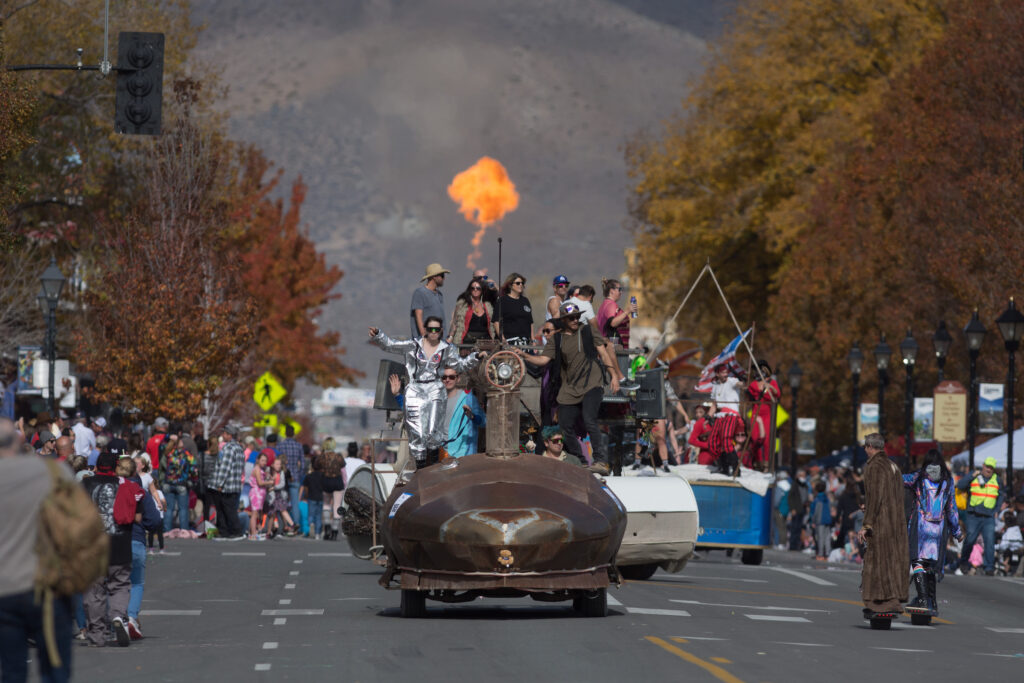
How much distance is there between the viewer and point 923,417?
4512cm

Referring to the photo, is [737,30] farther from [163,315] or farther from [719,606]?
[719,606]

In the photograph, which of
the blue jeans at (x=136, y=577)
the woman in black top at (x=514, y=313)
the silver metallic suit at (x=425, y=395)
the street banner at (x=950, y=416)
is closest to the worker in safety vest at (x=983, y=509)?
the street banner at (x=950, y=416)

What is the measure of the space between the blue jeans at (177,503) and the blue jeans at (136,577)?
56.2 ft

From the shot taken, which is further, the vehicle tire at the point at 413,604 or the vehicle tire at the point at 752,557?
the vehicle tire at the point at 752,557

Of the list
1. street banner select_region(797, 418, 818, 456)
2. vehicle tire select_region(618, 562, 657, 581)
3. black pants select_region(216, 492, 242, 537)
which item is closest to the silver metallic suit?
vehicle tire select_region(618, 562, 657, 581)

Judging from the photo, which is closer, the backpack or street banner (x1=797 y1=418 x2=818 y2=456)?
the backpack

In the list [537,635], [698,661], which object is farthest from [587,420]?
[698,661]

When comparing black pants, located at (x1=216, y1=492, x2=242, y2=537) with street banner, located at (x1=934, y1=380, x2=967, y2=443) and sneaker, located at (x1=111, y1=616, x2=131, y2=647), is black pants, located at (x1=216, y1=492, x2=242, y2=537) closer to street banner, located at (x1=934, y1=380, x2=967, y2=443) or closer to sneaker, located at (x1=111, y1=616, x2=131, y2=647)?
street banner, located at (x1=934, y1=380, x2=967, y2=443)

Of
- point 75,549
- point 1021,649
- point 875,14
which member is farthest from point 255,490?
point 875,14

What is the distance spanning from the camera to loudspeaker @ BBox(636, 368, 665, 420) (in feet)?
82.8

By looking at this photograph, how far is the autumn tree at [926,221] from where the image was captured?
44375 millimetres

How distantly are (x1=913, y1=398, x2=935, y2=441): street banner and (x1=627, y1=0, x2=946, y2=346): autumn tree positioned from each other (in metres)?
16.3

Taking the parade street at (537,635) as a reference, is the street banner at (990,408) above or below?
above

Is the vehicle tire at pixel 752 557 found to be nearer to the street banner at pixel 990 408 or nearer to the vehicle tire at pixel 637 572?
the vehicle tire at pixel 637 572
